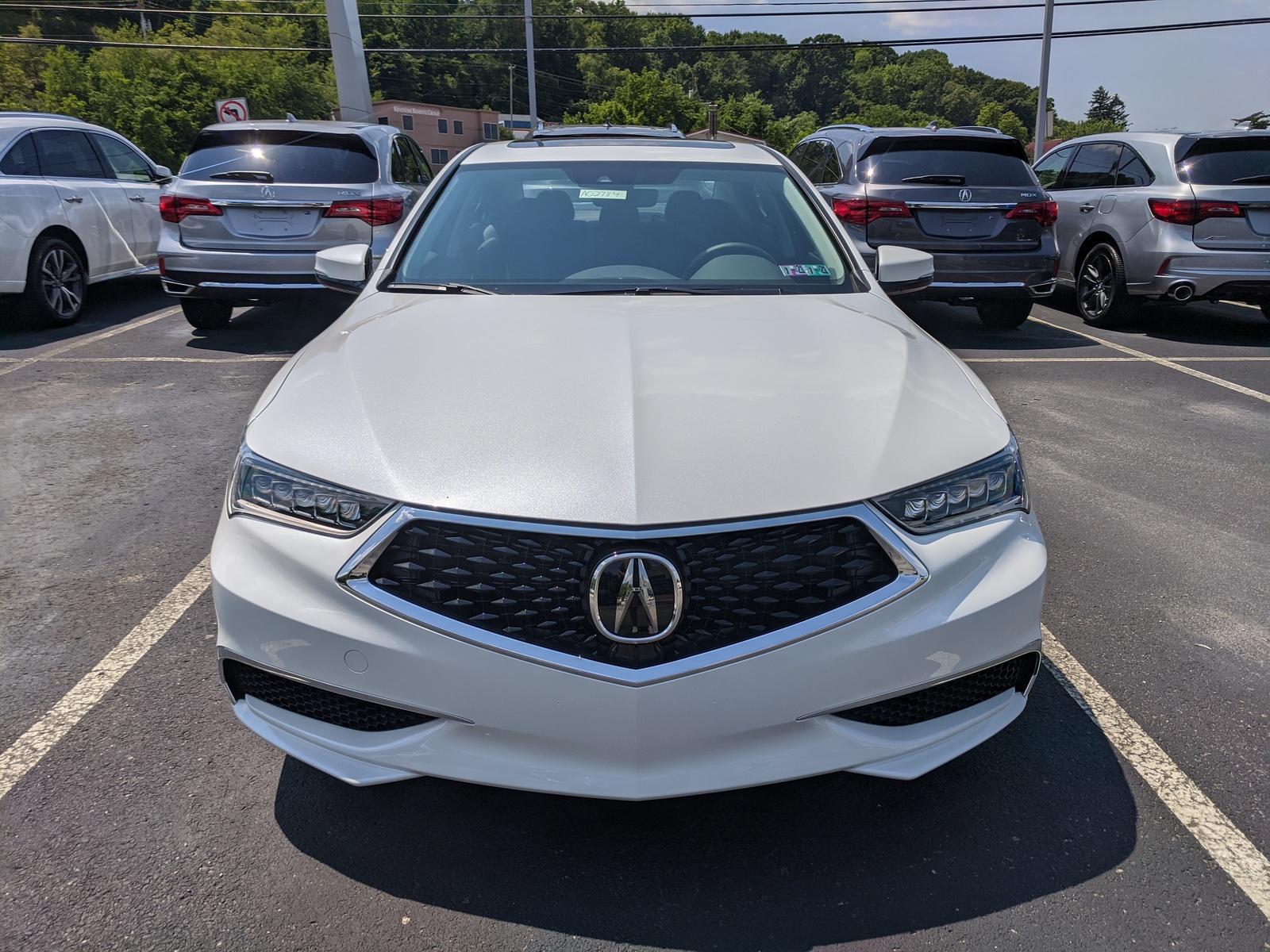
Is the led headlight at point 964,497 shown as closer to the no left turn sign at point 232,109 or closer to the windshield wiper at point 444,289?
the windshield wiper at point 444,289

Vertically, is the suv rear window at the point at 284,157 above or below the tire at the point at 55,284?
above

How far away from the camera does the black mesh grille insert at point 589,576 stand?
6.50 feet

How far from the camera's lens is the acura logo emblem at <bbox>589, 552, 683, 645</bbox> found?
1.96 metres

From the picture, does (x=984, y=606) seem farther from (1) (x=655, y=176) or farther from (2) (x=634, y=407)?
(1) (x=655, y=176)

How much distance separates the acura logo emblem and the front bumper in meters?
0.09

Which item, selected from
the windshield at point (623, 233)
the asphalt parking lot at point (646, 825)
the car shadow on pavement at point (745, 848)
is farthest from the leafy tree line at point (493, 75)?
the car shadow on pavement at point (745, 848)

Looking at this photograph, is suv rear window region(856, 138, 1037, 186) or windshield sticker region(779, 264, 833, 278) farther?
suv rear window region(856, 138, 1037, 186)

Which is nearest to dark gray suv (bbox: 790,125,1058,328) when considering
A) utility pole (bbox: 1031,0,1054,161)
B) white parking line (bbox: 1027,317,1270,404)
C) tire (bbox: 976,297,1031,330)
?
tire (bbox: 976,297,1031,330)

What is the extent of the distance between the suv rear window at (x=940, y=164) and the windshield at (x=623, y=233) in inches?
186

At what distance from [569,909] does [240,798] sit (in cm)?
92

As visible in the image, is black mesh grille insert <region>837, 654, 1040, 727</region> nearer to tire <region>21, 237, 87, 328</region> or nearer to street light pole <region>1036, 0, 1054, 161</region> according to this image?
tire <region>21, 237, 87, 328</region>

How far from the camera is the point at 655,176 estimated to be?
3.80 metres

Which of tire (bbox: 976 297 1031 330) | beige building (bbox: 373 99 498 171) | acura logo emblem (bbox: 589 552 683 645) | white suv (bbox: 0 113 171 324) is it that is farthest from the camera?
beige building (bbox: 373 99 498 171)

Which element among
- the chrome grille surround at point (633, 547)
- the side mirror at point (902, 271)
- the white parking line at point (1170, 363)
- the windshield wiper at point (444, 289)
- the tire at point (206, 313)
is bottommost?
the white parking line at point (1170, 363)
